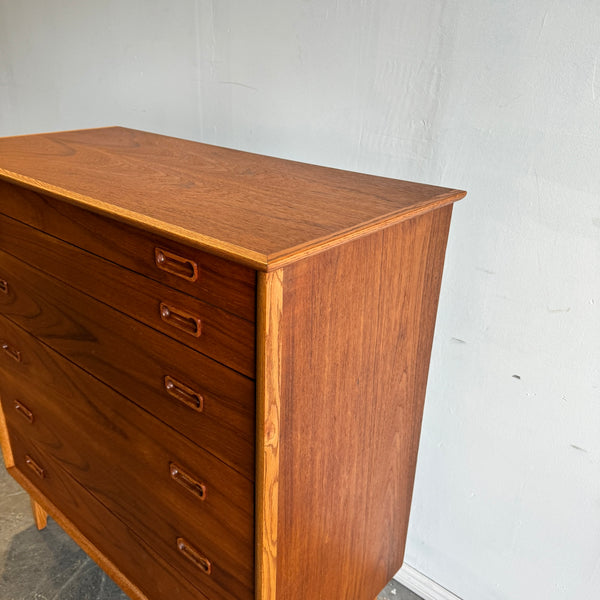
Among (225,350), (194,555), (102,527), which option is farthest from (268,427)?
(102,527)

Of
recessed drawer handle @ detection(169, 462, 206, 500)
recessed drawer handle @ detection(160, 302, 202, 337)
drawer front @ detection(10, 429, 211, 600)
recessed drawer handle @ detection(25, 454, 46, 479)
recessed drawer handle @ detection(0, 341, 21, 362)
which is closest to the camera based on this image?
recessed drawer handle @ detection(160, 302, 202, 337)

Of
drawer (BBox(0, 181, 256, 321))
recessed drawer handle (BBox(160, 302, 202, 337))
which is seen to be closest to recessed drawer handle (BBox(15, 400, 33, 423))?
drawer (BBox(0, 181, 256, 321))

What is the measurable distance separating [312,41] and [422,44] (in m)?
0.29

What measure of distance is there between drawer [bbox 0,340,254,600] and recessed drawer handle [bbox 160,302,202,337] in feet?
0.74

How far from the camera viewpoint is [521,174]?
1138 mm

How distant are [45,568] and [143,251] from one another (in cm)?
121

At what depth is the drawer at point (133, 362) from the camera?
0.92 metres

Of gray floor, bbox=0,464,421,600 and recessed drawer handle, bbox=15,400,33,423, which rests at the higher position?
recessed drawer handle, bbox=15,400,33,423

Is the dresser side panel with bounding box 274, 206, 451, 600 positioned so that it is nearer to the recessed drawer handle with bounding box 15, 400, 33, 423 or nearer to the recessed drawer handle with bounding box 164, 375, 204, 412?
the recessed drawer handle with bounding box 164, 375, 204, 412

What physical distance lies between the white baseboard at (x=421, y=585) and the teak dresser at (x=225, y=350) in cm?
21

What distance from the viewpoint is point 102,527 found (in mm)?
1423

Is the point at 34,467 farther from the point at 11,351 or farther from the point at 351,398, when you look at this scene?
the point at 351,398

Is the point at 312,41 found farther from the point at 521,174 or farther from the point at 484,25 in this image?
the point at 521,174

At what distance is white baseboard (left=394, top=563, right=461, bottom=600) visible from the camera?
60.7 inches
